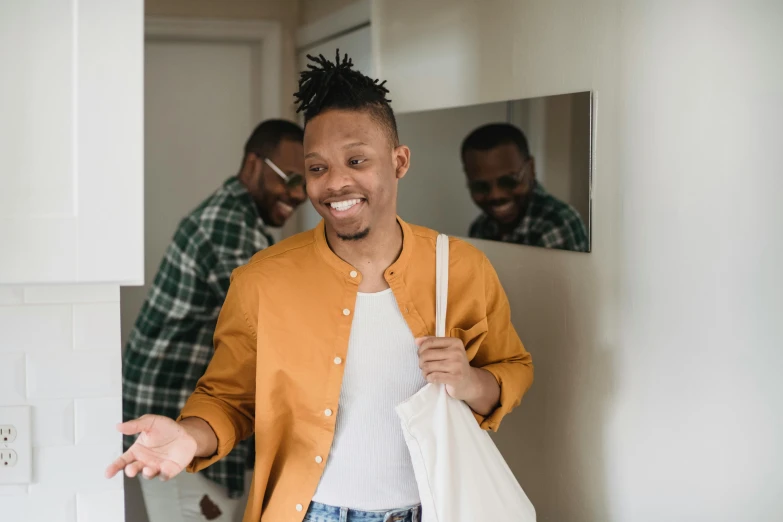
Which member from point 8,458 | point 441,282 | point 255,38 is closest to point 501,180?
point 441,282

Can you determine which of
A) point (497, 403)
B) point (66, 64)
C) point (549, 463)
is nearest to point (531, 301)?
point (549, 463)

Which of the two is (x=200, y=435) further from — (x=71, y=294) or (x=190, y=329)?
(x=190, y=329)

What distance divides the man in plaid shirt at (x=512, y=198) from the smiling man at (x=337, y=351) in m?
0.41

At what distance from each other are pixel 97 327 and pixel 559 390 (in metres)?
0.96

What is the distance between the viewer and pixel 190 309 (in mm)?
2395

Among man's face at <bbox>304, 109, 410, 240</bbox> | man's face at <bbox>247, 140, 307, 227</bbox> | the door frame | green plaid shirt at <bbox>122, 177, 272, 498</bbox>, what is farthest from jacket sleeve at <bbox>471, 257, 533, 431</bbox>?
the door frame

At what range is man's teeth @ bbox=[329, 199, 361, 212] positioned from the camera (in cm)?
137

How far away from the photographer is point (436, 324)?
4.65 ft

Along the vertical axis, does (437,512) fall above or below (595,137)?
below

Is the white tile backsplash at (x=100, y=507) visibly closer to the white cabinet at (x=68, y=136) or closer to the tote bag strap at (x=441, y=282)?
the white cabinet at (x=68, y=136)

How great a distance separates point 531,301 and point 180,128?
2.11 m

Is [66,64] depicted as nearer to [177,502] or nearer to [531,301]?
[531,301]

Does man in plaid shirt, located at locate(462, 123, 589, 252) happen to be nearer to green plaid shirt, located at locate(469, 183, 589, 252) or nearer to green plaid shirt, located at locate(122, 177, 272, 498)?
green plaid shirt, located at locate(469, 183, 589, 252)

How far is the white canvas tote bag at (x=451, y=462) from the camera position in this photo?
1329 mm
